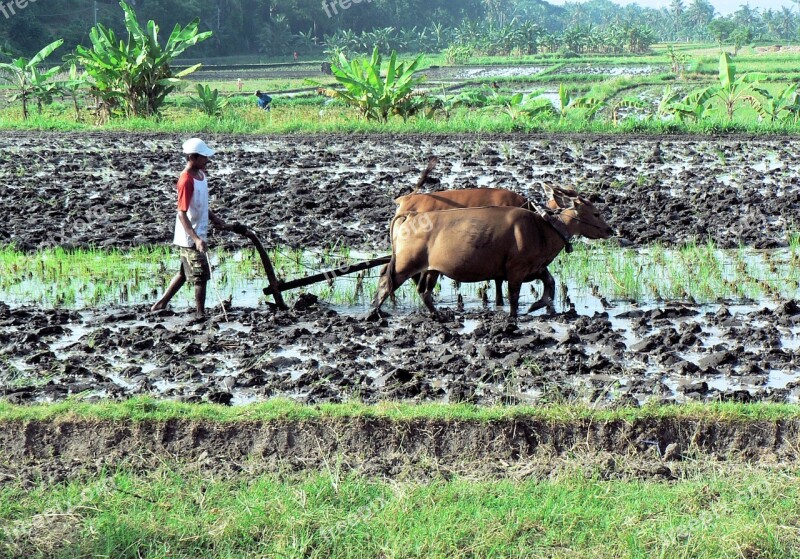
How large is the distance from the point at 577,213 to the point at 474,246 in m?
1.07

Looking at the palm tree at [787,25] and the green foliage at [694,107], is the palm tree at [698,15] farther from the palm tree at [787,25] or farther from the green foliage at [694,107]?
the green foliage at [694,107]

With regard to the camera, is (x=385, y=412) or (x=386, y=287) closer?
(x=385, y=412)

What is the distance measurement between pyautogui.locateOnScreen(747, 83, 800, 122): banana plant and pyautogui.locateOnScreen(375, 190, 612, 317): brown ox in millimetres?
15499

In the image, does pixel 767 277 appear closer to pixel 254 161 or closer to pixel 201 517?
pixel 201 517

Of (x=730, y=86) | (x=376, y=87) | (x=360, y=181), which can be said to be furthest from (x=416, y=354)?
(x=730, y=86)

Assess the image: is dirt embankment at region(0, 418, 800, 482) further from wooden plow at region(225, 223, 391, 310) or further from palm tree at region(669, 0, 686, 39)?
palm tree at region(669, 0, 686, 39)

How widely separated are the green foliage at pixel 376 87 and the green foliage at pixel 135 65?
311 centimetres

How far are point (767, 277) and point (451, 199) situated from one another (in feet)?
10.2

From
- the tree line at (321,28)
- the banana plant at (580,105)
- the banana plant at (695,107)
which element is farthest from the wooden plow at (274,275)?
the tree line at (321,28)

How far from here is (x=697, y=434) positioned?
5.55 meters

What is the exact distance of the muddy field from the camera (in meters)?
6.33

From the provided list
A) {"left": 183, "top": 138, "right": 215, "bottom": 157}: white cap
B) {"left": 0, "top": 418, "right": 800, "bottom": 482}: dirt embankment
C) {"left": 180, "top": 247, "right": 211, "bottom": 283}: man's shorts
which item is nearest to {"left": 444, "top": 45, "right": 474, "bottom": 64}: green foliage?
{"left": 180, "top": 247, "right": 211, "bottom": 283}: man's shorts

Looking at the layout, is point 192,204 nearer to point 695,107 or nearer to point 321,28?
point 695,107

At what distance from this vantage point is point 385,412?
561 centimetres
